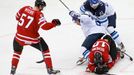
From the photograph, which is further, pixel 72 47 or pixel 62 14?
pixel 62 14

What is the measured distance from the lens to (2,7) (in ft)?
27.3

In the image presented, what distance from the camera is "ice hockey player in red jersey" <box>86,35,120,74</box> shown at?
418 centimetres

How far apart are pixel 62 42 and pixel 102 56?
139cm

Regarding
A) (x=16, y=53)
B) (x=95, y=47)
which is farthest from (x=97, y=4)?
(x=16, y=53)

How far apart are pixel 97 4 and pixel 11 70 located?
1.12 metres

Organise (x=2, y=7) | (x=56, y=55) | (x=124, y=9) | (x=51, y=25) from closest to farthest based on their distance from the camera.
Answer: (x=51, y=25)
(x=56, y=55)
(x=124, y=9)
(x=2, y=7)

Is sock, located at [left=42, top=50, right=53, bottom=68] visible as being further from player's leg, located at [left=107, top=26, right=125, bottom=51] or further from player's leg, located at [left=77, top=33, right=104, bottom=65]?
player's leg, located at [left=107, top=26, right=125, bottom=51]

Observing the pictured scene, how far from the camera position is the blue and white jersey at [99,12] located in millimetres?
4711

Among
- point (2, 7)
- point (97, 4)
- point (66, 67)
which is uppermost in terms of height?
point (97, 4)

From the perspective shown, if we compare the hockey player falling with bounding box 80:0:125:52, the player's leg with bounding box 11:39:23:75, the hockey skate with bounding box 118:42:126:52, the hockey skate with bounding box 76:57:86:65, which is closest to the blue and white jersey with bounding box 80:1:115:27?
the hockey player falling with bounding box 80:0:125:52

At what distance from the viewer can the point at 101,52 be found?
13.8ft

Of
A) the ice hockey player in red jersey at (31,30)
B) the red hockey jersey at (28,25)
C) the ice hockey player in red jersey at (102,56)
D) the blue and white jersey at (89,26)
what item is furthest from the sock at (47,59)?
the blue and white jersey at (89,26)

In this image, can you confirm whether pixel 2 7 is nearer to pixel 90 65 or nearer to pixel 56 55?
pixel 56 55

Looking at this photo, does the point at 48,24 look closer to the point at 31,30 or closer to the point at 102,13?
the point at 31,30
